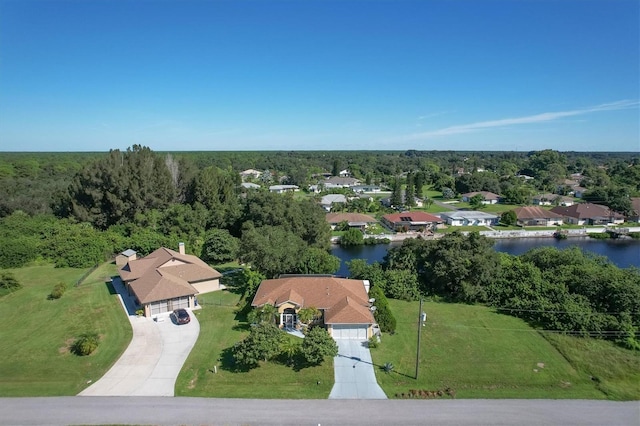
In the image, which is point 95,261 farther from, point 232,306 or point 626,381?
point 626,381

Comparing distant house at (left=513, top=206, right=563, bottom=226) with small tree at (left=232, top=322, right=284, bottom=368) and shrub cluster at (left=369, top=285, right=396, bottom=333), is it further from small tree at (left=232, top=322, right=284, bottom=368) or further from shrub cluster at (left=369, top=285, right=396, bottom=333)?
small tree at (left=232, top=322, right=284, bottom=368)

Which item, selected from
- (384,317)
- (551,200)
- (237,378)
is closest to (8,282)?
(237,378)

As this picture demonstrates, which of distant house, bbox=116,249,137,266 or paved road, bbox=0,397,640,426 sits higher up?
distant house, bbox=116,249,137,266

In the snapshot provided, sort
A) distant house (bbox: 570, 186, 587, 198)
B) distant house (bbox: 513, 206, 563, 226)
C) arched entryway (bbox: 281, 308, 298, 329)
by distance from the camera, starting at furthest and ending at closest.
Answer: distant house (bbox: 570, 186, 587, 198) < distant house (bbox: 513, 206, 563, 226) < arched entryway (bbox: 281, 308, 298, 329)

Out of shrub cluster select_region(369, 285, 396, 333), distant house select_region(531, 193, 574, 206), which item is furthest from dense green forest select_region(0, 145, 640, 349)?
distant house select_region(531, 193, 574, 206)

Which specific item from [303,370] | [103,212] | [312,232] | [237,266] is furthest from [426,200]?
[303,370]
